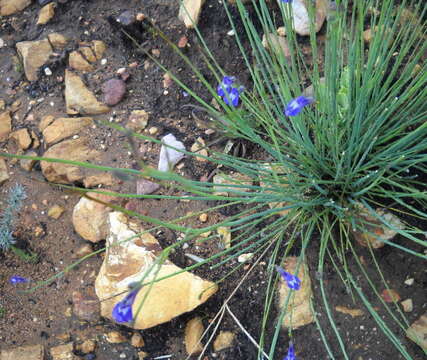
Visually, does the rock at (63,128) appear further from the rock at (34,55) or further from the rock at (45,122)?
the rock at (34,55)

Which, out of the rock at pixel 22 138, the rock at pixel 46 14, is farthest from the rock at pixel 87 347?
the rock at pixel 46 14

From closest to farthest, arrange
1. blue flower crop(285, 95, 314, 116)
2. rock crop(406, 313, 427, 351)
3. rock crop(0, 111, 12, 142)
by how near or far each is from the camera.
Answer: blue flower crop(285, 95, 314, 116) → rock crop(406, 313, 427, 351) → rock crop(0, 111, 12, 142)

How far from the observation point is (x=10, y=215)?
179 centimetres

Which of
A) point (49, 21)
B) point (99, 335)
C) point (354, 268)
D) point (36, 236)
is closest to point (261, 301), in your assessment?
point (354, 268)

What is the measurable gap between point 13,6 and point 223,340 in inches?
76.8

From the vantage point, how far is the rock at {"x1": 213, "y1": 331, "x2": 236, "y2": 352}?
1527 millimetres

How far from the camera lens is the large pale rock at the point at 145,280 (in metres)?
1.51

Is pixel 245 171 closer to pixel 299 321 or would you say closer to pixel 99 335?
pixel 299 321

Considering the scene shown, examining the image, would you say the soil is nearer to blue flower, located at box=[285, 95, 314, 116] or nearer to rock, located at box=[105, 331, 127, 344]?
rock, located at box=[105, 331, 127, 344]

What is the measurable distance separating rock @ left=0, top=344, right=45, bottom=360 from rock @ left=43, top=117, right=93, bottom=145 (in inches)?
32.1

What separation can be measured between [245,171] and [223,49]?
0.76 meters

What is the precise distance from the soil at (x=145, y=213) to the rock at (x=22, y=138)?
0.05 m

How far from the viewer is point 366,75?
1393 millimetres

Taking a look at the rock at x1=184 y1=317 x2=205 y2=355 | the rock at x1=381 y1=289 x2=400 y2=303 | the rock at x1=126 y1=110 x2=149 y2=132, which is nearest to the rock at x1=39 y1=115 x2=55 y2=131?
the rock at x1=126 y1=110 x2=149 y2=132
